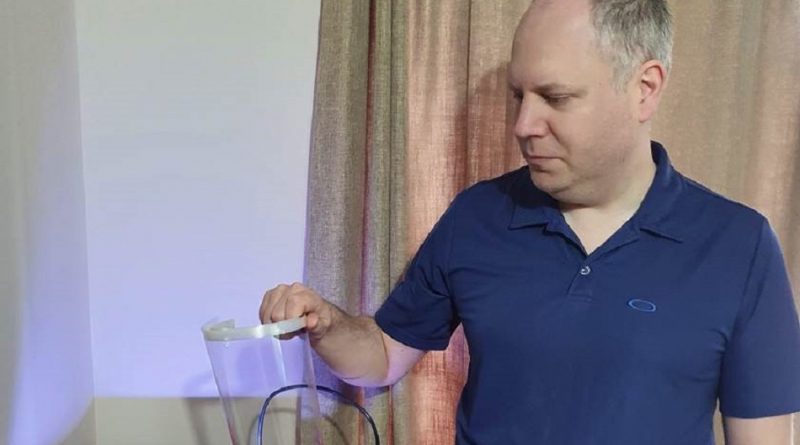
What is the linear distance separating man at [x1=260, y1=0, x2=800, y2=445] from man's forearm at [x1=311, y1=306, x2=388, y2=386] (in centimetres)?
6

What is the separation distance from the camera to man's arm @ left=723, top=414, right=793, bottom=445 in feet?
3.30

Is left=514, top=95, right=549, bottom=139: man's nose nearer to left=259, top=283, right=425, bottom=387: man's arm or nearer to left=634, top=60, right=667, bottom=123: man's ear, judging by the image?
left=634, top=60, right=667, bottom=123: man's ear

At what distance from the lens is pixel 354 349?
1177 millimetres

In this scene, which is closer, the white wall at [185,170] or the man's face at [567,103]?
the man's face at [567,103]

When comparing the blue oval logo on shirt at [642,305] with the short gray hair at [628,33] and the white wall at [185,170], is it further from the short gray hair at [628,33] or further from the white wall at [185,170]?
the white wall at [185,170]

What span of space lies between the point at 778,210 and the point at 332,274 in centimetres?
76

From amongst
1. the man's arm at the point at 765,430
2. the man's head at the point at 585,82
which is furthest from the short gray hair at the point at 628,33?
the man's arm at the point at 765,430

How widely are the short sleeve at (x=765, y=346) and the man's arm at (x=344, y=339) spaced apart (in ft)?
1.59

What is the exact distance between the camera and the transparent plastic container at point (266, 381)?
994 millimetres

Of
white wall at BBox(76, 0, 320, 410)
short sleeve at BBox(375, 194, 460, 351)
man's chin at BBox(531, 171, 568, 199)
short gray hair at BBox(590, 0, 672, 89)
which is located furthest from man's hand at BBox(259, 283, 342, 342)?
short gray hair at BBox(590, 0, 672, 89)

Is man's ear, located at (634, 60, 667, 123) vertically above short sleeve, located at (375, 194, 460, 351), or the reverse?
man's ear, located at (634, 60, 667, 123)

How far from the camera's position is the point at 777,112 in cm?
123

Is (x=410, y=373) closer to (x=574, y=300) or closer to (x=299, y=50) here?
(x=574, y=300)

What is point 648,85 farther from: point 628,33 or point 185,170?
point 185,170
